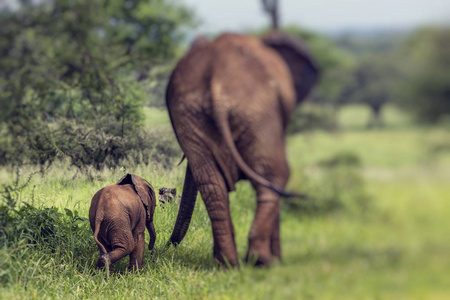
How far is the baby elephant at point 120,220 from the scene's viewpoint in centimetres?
382

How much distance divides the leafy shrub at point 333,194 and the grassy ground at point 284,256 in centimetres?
15

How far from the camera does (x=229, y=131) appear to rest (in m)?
4.45

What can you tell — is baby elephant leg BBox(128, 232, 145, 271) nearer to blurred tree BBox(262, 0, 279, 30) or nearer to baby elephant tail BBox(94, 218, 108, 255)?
baby elephant tail BBox(94, 218, 108, 255)

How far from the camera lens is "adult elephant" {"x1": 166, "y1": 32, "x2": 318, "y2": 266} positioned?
4.51m

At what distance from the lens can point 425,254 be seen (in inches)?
243

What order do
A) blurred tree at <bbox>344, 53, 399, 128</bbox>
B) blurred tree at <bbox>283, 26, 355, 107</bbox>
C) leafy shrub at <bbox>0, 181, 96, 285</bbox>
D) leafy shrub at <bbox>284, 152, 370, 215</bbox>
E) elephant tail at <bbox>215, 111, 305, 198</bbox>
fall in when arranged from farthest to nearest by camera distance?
blurred tree at <bbox>344, 53, 399, 128</bbox>, blurred tree at <bbox>283, 26, 355, 107</bbox>, leafy shrub at <bbox>284, 152, 370, 215</bbox>, elephant tail at <bbox>215, 111, 305, 198</bbox>, leafy shrub at <bbox>0, 181, 96, 285</bbox>

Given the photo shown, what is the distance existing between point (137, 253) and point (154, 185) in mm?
549

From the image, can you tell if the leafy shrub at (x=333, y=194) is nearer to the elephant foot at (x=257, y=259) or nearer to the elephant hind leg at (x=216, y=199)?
the elephant foot at (x=257, y=259)

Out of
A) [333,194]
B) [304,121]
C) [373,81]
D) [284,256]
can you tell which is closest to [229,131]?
[284,256]

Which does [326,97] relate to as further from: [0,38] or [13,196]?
[13,196]

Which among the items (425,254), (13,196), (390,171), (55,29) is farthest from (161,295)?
(390,171)

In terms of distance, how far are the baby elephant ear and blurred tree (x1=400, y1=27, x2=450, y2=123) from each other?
734 cm

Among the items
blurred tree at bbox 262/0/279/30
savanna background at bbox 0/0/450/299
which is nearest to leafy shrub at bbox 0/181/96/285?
savanna background at bbox 0/0/450/299

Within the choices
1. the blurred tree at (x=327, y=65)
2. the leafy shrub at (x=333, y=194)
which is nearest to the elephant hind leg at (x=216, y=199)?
the leafy shrub at (x=333, y=194)
